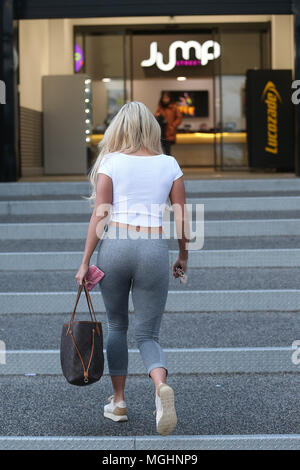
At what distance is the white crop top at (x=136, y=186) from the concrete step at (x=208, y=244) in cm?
351

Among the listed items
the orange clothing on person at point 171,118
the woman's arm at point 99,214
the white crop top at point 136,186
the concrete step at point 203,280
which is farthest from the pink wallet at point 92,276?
the orange clothing on person at point 171,118

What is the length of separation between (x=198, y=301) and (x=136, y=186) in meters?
2.46

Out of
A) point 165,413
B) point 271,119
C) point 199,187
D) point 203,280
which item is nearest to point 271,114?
point 271,119

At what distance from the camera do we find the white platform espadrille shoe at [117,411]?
153 inches

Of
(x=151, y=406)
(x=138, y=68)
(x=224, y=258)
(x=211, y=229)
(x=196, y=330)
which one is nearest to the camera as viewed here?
(x=151, y=406)

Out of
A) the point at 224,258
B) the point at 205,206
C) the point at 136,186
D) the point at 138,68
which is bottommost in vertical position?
the point at 224,258

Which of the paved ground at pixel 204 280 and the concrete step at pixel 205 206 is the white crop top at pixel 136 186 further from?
the concrete step at pixel 205 206

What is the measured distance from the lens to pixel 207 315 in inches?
229

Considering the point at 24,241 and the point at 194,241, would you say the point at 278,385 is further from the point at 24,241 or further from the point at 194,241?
the point at 24,241

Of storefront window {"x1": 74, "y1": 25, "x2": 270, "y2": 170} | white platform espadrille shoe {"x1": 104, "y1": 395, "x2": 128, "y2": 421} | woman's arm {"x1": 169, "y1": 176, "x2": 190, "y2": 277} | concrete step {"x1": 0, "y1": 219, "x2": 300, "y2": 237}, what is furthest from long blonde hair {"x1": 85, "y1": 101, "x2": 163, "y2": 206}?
storefront window {"x1": 74, "y1": 25, "x2": 270, "y2": 170}

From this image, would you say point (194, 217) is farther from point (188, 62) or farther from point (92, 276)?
point (188, 62)

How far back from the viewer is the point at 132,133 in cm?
355

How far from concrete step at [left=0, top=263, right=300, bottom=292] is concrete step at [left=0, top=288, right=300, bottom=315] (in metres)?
0.30

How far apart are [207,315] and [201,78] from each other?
14374mm
